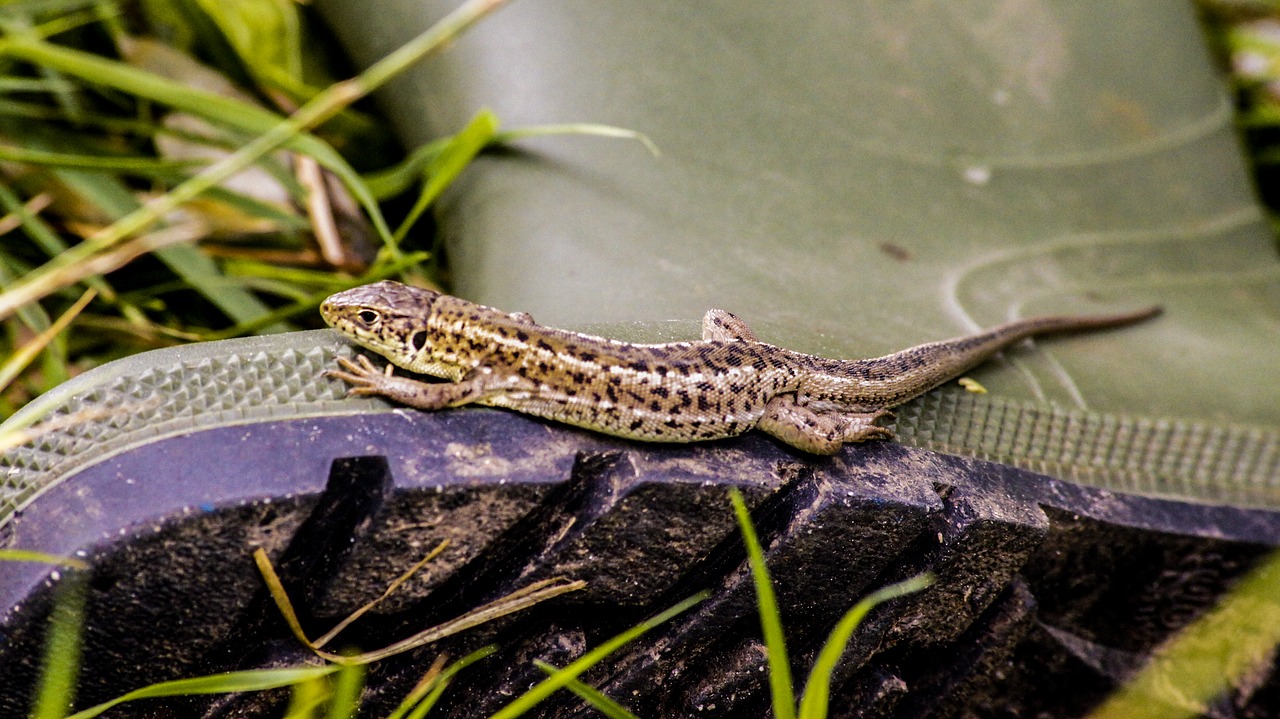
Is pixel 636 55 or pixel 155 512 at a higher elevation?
pixel 636 55

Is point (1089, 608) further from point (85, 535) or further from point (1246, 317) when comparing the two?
point (85, 535)

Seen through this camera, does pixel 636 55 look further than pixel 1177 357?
Yes

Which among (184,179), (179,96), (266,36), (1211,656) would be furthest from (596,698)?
(266,36)

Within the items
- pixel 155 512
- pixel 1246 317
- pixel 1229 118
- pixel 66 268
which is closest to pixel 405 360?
pixel 155 512

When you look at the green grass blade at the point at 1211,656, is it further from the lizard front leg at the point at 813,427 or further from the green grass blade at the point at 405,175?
the green grass blade at the point at 405,175

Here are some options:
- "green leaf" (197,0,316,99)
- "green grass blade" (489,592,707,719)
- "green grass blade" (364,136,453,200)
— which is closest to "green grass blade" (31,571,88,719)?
"green grass blade" (489,592,707,719)

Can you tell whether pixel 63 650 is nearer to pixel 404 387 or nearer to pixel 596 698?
pixel 404 387
